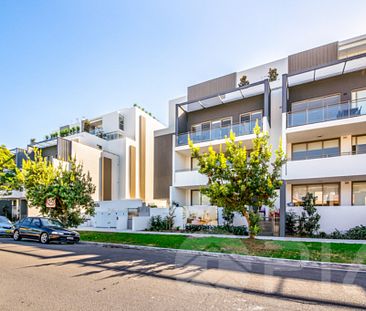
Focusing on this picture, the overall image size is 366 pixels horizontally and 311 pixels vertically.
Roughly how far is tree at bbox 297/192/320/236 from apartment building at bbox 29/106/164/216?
1908cm

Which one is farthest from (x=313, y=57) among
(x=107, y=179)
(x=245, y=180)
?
(x=107, y=179)

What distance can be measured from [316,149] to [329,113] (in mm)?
2974

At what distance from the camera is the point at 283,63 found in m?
20.8

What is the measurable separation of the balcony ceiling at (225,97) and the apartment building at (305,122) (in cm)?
7

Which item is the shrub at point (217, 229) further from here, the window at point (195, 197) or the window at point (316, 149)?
the window at point (316, 149)

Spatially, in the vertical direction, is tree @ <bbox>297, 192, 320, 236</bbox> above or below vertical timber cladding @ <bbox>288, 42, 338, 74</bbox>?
below

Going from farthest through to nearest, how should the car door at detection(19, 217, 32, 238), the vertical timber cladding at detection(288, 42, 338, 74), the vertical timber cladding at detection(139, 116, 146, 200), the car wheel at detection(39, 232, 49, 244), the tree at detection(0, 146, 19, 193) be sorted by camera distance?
the vertical timber cladding at detection(139, 116, 146, 200) < the tree at detection(0, 146, 19, 193) < the vertical timber cladding at detection(288, 42, 338, 74) < the car door at detection(19, 217, 32, 238) < the car wheel at detection(39, 232, 49, 244)

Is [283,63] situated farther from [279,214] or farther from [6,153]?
[6,153]

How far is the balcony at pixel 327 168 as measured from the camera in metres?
14.9

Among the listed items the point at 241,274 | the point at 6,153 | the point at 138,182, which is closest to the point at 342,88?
the point at 241,274

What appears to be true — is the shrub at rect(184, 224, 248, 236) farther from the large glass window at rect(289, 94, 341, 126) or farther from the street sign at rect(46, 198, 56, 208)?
the street sign at rect(46, 198, 56, 208)

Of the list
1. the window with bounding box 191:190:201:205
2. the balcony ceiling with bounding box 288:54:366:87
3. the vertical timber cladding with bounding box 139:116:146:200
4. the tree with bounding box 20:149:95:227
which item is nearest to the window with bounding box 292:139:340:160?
the balcony ceiling with bounding box 288:54:366:87

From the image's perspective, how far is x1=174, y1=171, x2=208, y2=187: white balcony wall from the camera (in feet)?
65.1

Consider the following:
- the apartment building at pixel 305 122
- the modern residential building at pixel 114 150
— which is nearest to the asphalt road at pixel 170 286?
the apartment building at pixel 305 122
